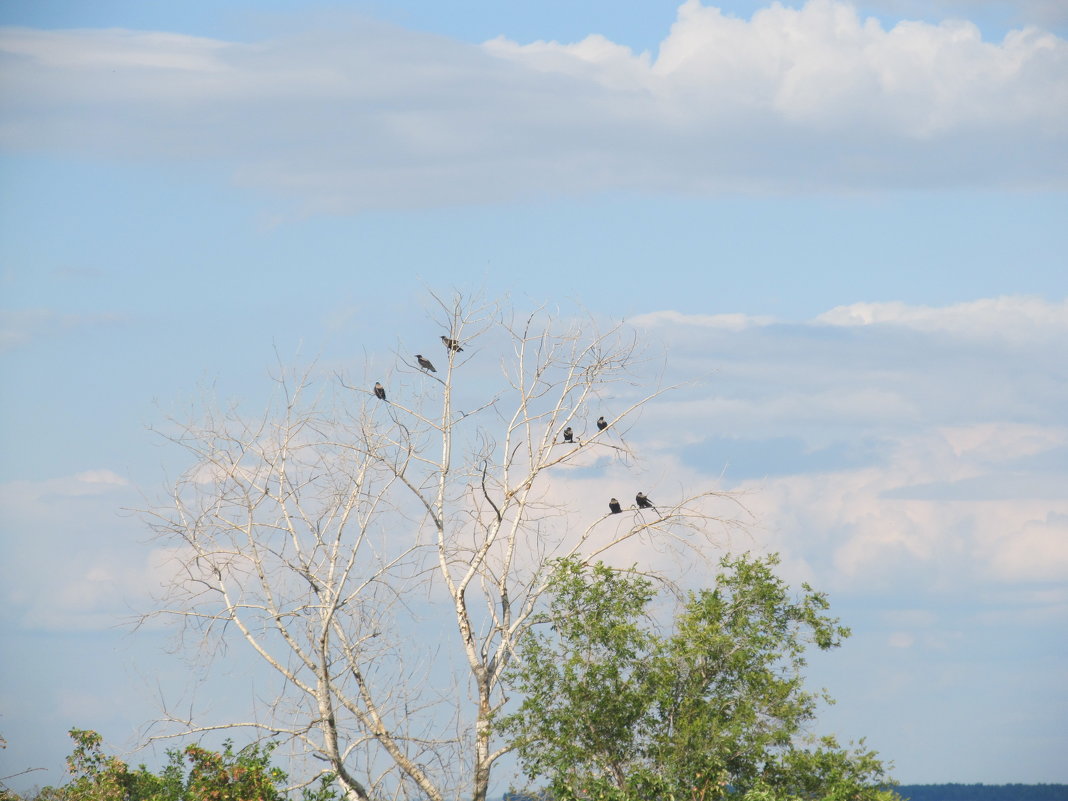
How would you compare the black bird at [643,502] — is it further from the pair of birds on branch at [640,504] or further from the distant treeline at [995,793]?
the distant treeline at [995,793]

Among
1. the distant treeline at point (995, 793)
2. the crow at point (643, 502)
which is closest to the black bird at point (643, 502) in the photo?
the crow at point (643, 502)

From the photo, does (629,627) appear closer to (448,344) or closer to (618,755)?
(618,755)

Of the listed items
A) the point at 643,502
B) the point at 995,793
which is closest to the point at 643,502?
the point at 643,502

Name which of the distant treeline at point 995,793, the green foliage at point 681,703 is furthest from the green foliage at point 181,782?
the distant treeline at point 995,793

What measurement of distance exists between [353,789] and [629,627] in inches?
212

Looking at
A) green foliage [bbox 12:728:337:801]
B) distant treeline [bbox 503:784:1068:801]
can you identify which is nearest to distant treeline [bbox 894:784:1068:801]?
distant treeline [bbox 503:784:1068:801]

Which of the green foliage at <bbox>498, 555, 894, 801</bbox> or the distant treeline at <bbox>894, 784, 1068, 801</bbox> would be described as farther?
the distant treeline at <bbox>894, 784, 1068, 801</bbox>

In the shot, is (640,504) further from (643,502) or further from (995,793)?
(995,793)

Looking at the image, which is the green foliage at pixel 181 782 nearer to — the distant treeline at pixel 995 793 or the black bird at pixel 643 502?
the black bird at pixel 643 502

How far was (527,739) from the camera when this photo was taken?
870 inches

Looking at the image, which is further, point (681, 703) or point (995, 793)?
point (995, 793)

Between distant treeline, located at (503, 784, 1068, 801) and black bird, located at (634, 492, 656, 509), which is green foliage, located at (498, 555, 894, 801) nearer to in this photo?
black bird, located at (634, 492, 656, 509)

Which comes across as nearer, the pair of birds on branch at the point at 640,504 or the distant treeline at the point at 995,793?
the pair of birds on branch at the point at 640,504

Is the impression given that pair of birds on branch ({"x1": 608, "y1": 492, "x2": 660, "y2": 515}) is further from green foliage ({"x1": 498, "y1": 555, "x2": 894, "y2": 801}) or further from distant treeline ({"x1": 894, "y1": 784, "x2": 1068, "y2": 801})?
distant treeline ({"x1": 894, "y1": 784, "x2": 1068, "y2": 801})
